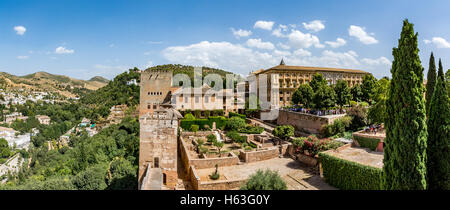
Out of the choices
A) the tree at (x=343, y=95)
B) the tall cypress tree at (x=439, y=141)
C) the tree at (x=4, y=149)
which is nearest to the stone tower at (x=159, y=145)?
the tall cypress tree at (x=439, y=141)

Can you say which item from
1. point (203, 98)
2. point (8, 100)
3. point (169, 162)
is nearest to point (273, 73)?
point (203, 98)

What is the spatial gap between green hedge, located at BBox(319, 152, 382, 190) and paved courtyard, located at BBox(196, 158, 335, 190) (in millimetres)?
617

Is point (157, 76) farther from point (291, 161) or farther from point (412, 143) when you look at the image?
point (412, 143)

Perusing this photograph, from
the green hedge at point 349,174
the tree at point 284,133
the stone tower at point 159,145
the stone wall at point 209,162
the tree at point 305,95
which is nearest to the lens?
the green hedge at point 349,174

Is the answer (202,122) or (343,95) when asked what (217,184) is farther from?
(343,95)

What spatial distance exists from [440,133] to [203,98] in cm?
3190

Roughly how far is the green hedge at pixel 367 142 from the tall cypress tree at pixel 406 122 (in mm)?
10336

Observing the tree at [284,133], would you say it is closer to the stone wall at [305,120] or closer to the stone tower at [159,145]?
the stone wall at [305,120]

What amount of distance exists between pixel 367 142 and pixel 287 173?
651cm

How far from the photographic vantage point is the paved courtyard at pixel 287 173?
13.5m

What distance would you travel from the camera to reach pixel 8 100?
10925 cm

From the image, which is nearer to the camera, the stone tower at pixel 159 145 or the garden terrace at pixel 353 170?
the garden terrace at pixel 353 170
